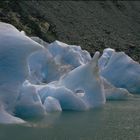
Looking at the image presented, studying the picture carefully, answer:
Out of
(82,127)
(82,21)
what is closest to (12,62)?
(82,127)

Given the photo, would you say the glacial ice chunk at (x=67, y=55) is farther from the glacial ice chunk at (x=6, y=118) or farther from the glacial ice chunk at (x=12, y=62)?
the glacial ice chunk at (x=6, y=118)

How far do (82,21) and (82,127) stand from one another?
24.1 m

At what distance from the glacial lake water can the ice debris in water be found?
0.45m

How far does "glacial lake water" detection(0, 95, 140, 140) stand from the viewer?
421 inches

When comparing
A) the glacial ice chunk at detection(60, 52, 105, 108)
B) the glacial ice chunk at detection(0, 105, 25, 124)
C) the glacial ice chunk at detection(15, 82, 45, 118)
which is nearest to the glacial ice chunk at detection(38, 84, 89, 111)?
the glacial ice chunk at detection(60, 52, 105, 108)

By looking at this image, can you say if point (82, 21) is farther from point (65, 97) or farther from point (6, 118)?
point (6, 118)

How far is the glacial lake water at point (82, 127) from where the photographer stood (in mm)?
10681

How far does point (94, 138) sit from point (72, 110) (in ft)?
13.6

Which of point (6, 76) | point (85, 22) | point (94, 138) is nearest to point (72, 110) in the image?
point (6, 76)

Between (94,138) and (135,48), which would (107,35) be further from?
(94,138)

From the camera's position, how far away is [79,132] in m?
11.3

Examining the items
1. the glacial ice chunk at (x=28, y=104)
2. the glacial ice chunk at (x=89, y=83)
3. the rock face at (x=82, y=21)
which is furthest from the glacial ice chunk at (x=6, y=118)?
the rock face at (x=82, y=21)

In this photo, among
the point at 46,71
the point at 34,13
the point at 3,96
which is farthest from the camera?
the point at 34,13

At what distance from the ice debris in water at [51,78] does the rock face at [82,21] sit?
8.54m
